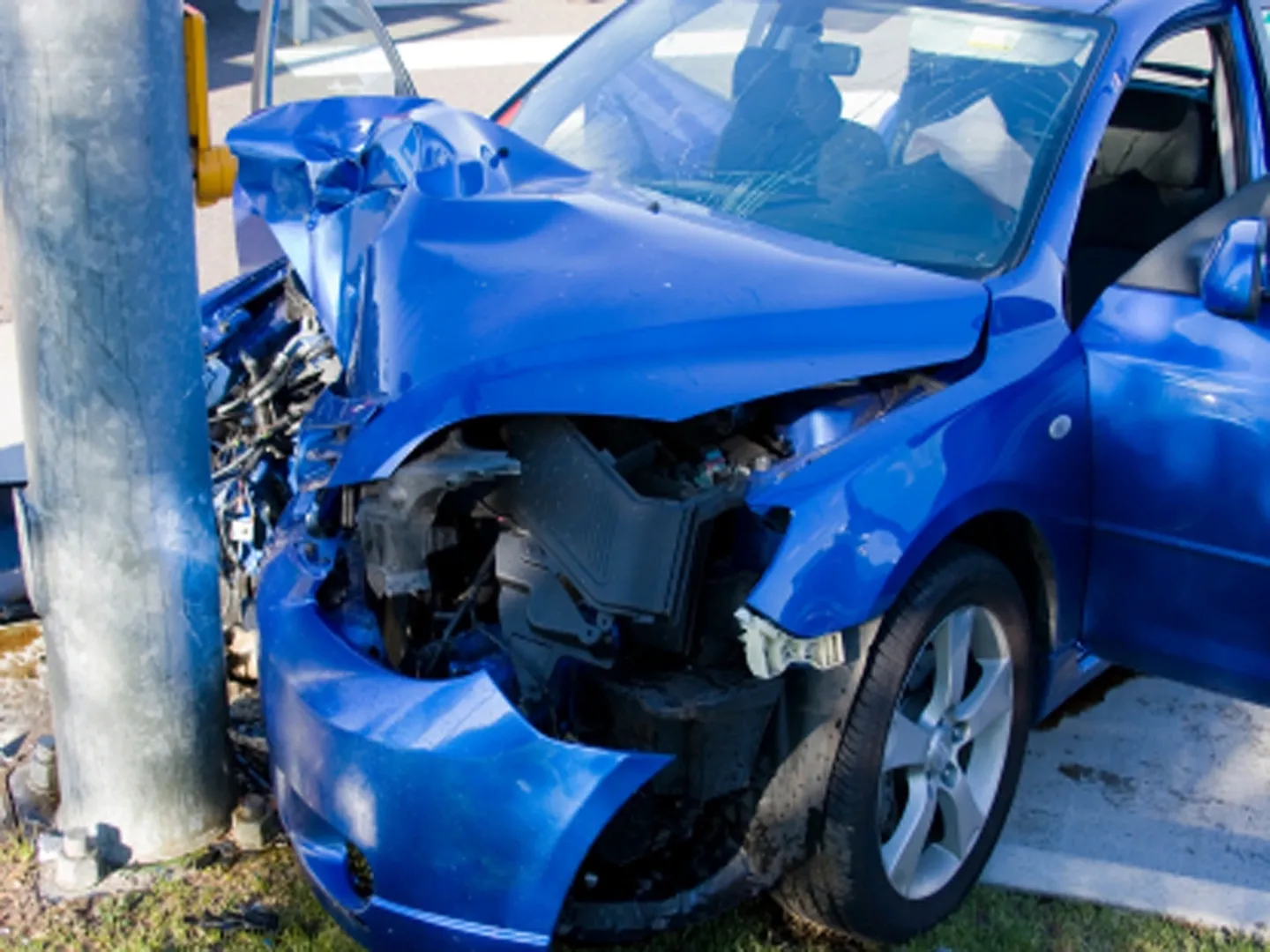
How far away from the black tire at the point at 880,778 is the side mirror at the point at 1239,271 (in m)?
0.72

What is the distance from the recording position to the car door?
10.2 ft

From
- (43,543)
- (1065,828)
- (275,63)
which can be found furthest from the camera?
(275,63)

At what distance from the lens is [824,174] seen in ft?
11.9

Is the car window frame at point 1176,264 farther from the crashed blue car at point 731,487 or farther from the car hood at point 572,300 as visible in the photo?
the car hood at point 572,300

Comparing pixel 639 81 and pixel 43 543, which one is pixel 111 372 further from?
pixel 639 81

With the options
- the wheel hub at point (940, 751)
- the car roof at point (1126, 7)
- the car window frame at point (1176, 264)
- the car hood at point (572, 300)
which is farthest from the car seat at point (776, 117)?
the wheel hub at point (940, 751)

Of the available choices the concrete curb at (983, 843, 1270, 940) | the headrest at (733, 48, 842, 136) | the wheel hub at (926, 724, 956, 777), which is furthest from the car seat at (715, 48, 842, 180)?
the concrete curb at (983, 843, 1270, 940)

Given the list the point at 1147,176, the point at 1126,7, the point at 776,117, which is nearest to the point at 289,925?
the point at 776,117

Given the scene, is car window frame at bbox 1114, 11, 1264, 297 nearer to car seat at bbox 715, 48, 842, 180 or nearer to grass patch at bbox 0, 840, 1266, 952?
car seat at bbox 715, 48, 842, 180

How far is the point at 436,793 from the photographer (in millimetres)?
2434

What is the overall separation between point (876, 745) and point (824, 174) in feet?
4.89

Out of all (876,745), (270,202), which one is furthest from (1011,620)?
(270,202)

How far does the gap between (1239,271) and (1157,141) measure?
1.72 metres

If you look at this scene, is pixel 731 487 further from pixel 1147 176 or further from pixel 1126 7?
pixel 1147 176
